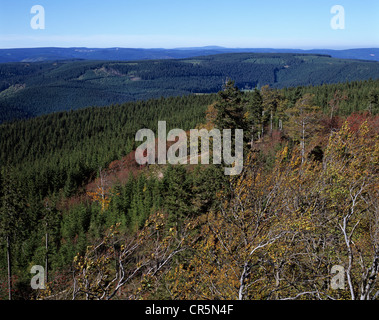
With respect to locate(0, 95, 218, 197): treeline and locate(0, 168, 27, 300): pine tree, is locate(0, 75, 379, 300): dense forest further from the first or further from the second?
locate(0, 95, 218, 197): treeline

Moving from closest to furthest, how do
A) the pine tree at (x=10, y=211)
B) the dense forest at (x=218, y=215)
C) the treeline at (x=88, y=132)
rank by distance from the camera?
the dense forest at (x=218, y=215), the pine tree at (x=10, y=211), the treeline at (x=88, y=132)

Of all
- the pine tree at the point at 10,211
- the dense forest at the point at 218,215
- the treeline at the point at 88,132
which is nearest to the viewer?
the dense forest at the point at 218,215

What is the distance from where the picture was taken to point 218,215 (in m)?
16.4

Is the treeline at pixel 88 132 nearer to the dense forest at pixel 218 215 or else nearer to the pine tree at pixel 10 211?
the dense forest at pixel 218 215

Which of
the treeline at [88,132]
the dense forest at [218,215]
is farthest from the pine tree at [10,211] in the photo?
the treeline at [88,132]

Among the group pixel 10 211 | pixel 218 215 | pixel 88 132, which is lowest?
pixel 10 211

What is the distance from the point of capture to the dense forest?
352 inches

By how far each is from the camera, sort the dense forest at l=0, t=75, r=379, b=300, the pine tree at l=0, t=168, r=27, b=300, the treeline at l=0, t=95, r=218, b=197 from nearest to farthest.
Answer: the dense forest at l=0, t=75, r=379, b=300 → the pine tree at l=0, t=168, r=27, b=300 → the treeline at l=0, t=95, r=218, b=197

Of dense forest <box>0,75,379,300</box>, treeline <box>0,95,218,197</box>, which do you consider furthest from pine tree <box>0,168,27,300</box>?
treeline <box>0,95,218,197</box>

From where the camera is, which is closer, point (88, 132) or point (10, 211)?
point (10, 211)

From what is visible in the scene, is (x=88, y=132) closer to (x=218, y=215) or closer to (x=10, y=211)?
(x=10, y=211)

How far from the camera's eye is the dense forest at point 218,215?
8938 millimetres

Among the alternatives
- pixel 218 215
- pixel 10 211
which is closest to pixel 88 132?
pixel 10 211
